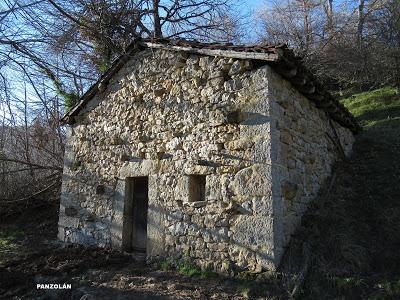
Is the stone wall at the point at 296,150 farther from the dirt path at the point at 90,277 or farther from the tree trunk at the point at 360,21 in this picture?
the tree trunk at the point at 360,21

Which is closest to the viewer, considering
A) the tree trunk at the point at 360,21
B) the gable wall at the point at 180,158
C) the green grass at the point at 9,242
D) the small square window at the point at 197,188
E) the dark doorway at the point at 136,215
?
the gable wall at the point at 180,158

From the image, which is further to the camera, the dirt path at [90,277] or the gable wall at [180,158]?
the gable wall at [180,158]

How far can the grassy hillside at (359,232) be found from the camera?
13.2 ft

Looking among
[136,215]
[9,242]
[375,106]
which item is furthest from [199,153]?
[375,106]

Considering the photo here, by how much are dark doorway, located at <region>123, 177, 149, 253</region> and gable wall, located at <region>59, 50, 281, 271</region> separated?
5.8 inches

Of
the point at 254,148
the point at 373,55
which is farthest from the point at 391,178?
the point at 373,55

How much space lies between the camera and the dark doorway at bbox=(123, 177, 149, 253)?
20.3 ft

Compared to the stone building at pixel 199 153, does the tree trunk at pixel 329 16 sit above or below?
above

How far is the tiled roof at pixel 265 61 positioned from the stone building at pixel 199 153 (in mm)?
21

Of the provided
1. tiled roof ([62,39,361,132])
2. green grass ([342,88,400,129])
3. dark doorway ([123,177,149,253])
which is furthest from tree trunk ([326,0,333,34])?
dark doorway ([123,177,149,253])

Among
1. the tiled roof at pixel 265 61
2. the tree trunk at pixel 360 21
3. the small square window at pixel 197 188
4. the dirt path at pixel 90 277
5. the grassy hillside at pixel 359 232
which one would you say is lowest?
the dirt path at pixel 90 277

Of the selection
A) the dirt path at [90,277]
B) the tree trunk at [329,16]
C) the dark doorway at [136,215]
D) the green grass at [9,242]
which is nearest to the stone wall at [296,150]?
the dirt path at [90,277]

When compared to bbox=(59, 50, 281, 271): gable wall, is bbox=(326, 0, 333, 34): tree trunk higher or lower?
higher

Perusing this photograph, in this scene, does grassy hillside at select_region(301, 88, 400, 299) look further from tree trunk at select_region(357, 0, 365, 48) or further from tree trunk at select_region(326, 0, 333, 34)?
tree trunk at select_region(326, 0, 333, 34)
